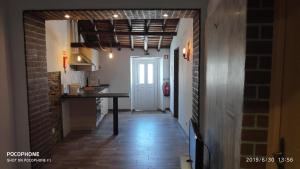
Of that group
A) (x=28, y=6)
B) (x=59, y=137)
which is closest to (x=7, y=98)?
(x=28, y=6)

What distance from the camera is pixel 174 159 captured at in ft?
12.4

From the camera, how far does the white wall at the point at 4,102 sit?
2.71 metres

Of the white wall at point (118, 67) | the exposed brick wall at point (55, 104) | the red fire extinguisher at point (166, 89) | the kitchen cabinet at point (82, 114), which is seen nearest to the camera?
the exposed brick wall at point (55, 104)

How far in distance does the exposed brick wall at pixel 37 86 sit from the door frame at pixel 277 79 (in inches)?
111

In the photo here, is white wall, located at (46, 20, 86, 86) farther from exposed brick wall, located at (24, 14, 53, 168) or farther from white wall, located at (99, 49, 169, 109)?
white wall, located at (99, 49, 169, 109)

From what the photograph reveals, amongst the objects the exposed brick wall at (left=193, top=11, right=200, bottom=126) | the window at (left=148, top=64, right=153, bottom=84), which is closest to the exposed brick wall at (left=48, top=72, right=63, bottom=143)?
the exposed brick wall at (left=193, top=11, right=200, bottom=126)

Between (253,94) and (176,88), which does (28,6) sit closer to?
(253,94)

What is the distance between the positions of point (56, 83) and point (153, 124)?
103 inches

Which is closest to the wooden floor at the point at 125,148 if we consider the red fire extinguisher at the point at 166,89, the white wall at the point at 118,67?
the red fire extinguisher at the point at 166,89

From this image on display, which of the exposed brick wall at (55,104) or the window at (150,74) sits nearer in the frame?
the exposed brick wall at (55,104)

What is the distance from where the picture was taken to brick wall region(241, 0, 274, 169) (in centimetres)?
115

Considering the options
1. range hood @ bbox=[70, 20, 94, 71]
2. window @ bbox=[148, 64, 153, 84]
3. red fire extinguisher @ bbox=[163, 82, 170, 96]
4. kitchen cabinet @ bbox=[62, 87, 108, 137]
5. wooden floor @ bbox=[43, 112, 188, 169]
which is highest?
range hood @ bbox=[70, 20, 94, 71]

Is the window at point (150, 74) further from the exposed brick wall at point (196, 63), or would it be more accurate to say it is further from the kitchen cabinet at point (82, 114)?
the exposed brick wall at point (196, 63)

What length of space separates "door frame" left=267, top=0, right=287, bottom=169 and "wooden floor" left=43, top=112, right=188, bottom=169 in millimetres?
2491
